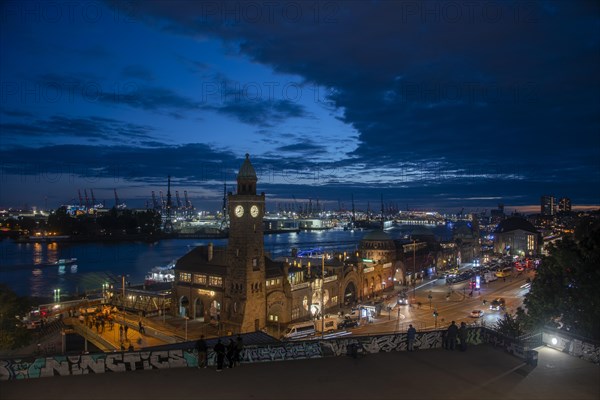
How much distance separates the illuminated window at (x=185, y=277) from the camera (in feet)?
125

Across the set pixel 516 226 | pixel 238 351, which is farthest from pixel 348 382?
pixel 516 226

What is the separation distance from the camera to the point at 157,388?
10477 mm

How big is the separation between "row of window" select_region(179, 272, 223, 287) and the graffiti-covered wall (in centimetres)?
2361

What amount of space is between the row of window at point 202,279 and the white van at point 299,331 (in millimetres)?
7302

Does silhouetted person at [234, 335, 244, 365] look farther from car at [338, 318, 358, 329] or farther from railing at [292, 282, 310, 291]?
railing at [292, 282, 310, 291]

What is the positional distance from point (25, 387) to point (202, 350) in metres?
4.10

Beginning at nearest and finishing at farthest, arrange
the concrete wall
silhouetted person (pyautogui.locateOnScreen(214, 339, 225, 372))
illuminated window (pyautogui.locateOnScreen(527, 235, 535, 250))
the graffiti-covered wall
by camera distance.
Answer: the graffiti-covered wall < silhouetted person (pyautogui.locateOnScreen(214, 339, 225, 372)) < the concrete wall < illuminated window (pyautogui.locateOnScreen(527, 235, 535, 250))

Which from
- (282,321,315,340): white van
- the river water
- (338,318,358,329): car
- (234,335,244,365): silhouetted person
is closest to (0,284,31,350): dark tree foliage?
(282,321,315,340): white van

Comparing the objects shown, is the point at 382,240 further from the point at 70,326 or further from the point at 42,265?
the point at 42,265

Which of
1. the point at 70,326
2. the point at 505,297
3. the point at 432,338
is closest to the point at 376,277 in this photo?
the point at 505,297

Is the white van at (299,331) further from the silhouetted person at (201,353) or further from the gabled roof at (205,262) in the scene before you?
→ the silhouetted person at (201,353)

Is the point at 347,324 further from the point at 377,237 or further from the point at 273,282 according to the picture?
the point at 377,237

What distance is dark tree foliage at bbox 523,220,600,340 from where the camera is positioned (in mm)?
17531

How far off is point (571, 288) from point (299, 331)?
60.3ft
